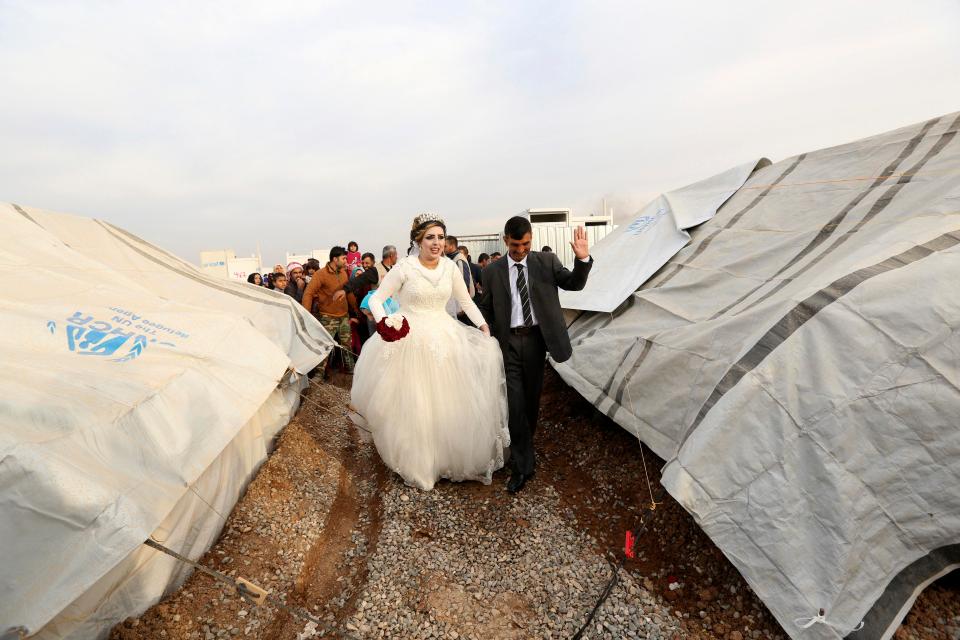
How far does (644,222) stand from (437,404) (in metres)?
3.65

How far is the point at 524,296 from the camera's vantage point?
377 centimetres

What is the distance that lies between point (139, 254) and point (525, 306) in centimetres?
481

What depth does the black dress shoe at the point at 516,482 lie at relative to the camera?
374 cm

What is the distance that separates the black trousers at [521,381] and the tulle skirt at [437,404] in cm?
9

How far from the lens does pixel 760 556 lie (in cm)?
215

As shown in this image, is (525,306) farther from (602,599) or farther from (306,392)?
(306,392)

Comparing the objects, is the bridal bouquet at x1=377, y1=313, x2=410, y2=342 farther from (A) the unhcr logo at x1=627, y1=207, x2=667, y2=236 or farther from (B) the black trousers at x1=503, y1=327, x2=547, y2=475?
(A) the unhcr logo at x1=627, y1=207, x2=667, y2=236

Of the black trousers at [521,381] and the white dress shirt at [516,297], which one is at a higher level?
the white dress shirt at [516,297]

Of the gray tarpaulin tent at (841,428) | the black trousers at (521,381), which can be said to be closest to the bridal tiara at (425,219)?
the black trousers at (521,381)

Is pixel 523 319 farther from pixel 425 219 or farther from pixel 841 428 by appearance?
pixel 841 428

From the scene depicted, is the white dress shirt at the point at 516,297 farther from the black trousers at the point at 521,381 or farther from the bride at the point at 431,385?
the bride at the point at 431,385

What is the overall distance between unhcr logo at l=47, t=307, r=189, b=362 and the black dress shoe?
273 cm

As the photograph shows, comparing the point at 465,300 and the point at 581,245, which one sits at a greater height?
the point at 581,245

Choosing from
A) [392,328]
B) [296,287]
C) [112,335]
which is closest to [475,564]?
[392,328]
